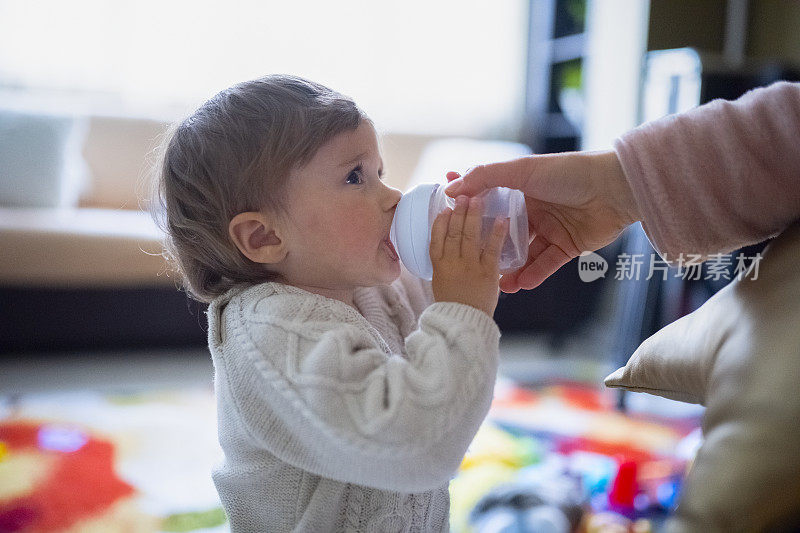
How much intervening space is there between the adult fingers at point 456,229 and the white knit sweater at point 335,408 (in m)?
0.07

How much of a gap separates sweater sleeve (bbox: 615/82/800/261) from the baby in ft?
0.56

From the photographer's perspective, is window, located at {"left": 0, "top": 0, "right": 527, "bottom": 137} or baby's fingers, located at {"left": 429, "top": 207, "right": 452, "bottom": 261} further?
window, located at {"left": 0, "top": 0, "right": 527, "bottom": 137}

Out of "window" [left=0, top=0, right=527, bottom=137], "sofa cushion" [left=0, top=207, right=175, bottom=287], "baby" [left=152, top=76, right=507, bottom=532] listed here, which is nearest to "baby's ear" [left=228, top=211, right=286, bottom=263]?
"baby" [left=152, top=76, right=507, bottom=532]

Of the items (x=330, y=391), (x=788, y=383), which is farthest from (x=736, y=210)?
(x=330, y=391)

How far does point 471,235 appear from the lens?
0.79m

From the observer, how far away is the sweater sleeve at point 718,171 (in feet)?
2.18

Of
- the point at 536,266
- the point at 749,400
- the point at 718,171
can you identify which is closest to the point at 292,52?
the point at 536,266

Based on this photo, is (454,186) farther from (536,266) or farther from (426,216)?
(536,266)

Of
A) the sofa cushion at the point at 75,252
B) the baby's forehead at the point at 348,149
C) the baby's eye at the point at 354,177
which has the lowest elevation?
the sofa cushion at the point at 75,252

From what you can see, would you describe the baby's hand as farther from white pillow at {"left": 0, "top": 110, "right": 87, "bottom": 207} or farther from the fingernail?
white pillow at {"left": 0, "top": 110, "right": 87, "bottom": 207}

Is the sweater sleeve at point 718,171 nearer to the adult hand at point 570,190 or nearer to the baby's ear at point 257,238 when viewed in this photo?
the adult hand at point 570,190

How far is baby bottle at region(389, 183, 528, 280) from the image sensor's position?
0.81 meters

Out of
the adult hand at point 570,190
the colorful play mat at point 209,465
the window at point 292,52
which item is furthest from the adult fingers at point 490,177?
the window at point 292,52

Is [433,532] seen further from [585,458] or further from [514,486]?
[585,458]
